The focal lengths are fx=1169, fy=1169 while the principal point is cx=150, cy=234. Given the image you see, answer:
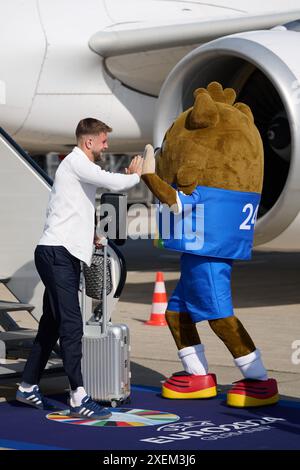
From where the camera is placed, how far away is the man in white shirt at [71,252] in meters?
5.58

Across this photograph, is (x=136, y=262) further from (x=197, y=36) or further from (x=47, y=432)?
(x=47, y=432)

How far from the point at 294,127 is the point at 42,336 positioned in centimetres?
354

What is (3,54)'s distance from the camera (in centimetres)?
1150

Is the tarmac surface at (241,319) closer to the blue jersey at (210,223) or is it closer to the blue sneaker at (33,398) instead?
the blue sneaker at (33,398)

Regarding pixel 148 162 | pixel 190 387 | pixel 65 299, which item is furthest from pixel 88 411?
pixel 148 162

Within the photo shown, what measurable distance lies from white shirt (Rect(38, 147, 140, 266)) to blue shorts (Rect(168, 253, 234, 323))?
1.89 ft

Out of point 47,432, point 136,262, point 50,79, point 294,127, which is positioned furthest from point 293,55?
point 136,262

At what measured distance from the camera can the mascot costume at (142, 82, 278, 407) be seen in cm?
589

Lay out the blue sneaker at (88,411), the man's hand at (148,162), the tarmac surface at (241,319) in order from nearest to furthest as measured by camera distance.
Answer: the blue sneaker at (88,411), the man's hand at (148,162), the tarmac surface at (241,319)

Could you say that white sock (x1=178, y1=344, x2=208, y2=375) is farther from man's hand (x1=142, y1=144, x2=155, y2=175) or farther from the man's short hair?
the man's short hair

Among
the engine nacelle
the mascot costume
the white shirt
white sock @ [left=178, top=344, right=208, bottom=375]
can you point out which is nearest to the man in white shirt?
the white shirt

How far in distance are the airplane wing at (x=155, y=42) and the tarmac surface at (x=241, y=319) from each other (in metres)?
2.11

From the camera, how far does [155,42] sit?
11.5m

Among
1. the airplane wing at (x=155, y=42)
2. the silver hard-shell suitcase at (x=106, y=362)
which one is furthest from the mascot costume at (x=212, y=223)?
the airplane wing at (x=155, y=42)
